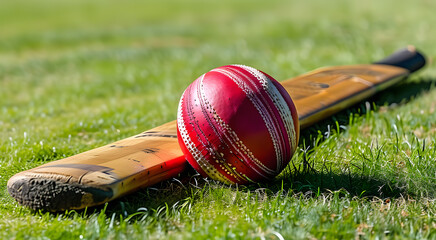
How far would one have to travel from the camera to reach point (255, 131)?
9.81 feet

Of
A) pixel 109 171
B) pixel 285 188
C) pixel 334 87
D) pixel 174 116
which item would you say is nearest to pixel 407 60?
pixel 334 87

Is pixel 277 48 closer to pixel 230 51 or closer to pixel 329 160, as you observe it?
pixel 230 51

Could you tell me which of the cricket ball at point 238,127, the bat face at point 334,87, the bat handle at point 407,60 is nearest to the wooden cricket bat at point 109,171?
the bat face at point 334,87

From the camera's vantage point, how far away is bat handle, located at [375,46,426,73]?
19.9 ft

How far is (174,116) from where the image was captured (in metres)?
Result: 5.05

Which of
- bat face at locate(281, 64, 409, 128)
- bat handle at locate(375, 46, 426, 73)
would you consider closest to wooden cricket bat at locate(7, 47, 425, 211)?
bat face at locate(281, 64, 409, 128)

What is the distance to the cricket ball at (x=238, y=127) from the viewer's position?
2992 mm

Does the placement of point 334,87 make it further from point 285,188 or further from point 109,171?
point 109,171

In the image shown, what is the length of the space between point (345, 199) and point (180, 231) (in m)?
0.98

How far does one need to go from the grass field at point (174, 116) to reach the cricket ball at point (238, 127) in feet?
0.52

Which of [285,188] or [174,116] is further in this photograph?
[174,116]

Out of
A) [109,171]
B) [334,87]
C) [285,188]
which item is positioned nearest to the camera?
[109,171]

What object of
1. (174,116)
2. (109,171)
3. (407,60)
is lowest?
(174,116)

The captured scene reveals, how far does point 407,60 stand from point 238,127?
3895 millimetres
